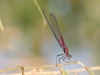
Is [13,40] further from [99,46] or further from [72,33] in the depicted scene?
[99,46]

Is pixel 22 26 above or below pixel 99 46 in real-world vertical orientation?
above

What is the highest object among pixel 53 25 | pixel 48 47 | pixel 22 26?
pixel 22 26

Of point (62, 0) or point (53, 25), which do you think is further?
point (62, 0)

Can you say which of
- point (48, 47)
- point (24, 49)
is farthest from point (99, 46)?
point (24, 49)

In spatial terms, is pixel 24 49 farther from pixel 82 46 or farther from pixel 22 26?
pixel 82 46

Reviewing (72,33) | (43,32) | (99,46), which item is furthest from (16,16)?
(99,46)

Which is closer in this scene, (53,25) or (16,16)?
(53,25)
